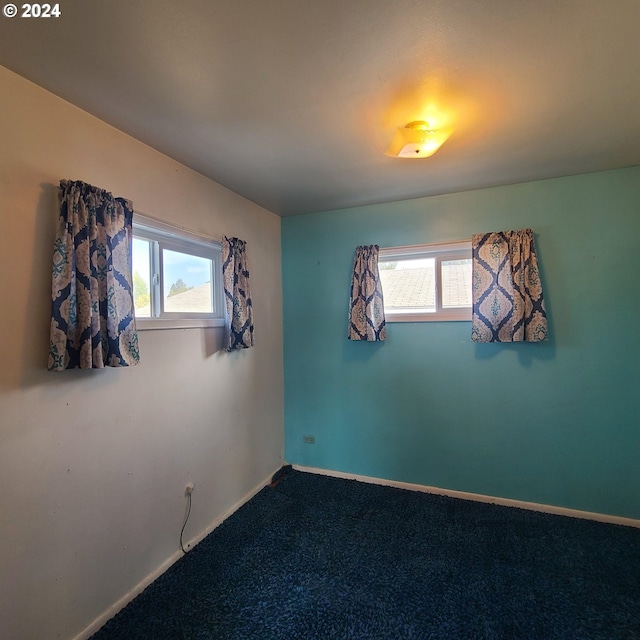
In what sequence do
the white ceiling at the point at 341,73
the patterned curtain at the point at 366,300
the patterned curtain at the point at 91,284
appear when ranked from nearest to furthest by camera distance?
the white ceiling at the point at 341,73
the patterned curtain at the point at 91,284
the patterned curtain at the point at 366,300

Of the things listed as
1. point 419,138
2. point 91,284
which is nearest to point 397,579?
point 91,284

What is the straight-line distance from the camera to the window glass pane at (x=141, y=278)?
186cm

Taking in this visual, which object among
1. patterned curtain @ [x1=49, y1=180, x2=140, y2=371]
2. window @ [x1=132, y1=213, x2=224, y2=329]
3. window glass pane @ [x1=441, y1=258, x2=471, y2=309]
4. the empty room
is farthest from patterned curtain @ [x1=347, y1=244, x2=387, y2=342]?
patterned curtain @ [x1=49, y1=180, x2=140, y2=371]

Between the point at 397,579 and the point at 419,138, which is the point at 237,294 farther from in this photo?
the point at 397,579

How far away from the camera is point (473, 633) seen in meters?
1.48

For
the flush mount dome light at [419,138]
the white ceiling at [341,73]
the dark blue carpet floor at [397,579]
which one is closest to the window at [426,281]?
the white ceiling at [341,73]

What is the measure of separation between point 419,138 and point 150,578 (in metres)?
2.72

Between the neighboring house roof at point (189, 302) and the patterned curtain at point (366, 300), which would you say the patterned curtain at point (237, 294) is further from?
the patterned curtain at point (366, 300)

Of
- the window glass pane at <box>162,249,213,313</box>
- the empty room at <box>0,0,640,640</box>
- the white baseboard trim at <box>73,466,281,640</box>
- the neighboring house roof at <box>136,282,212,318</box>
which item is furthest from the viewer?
the window glass pane at <box>162,249,213,313</box>

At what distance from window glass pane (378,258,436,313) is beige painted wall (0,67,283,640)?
1439mm

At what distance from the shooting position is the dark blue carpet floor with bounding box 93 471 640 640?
1.52 m

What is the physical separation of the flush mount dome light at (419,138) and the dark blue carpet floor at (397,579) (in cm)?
228

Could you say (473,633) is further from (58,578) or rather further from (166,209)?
(166,209)

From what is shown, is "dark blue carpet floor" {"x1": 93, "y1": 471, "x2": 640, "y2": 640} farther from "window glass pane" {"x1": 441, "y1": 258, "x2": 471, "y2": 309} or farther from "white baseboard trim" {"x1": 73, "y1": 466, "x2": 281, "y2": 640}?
"window glass pane" {"x1": 441, "y1": 258, "x2": 471, "y2": 309}
